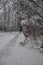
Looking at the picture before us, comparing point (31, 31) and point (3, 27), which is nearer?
point (31, 31)

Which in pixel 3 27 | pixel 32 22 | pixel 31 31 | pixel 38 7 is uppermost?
pixel 38 7

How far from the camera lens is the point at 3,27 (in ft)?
166

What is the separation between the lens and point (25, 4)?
375 inches

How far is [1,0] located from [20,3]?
1.35m

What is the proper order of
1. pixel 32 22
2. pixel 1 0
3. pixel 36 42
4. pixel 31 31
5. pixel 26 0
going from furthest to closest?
pixel 36 42 → pixel 31 31 → pixel 32 22 → pixel 1 0 → pixel 26 0

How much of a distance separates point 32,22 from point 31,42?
3530mm

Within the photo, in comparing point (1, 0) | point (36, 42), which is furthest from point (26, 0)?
point (36, 42)

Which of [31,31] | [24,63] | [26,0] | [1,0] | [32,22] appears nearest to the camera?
[24,63]

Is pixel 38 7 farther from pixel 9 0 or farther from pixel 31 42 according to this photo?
pixel 31 42

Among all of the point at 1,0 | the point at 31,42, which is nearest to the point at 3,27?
the point at 31,42

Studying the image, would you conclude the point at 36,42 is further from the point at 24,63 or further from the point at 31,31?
the point at 24,63

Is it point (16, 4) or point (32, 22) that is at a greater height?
point (16, 4)

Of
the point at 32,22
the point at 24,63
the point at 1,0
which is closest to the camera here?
the point at 24,63

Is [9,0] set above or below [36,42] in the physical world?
above
